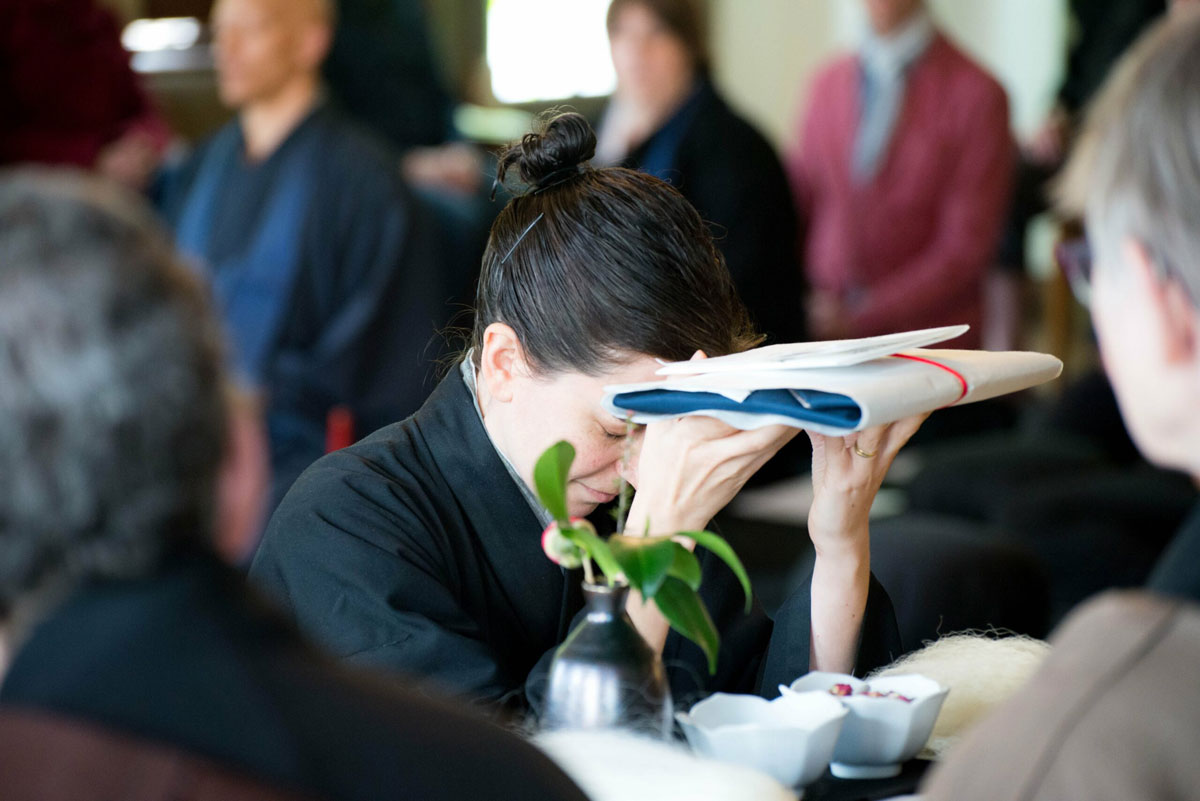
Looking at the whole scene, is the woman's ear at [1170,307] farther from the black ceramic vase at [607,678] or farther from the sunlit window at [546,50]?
the sunlit window at [546,50]

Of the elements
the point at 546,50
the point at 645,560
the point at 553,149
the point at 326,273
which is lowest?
the point at 326,273

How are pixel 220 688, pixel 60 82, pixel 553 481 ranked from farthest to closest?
pixel 60 82
pixel 553 481
pixel 220 688

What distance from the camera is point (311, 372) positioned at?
323 centimetres

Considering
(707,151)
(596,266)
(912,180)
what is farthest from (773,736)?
(912,180)

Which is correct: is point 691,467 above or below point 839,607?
above

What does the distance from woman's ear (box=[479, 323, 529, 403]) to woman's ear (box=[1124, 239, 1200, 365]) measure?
2.46 ft

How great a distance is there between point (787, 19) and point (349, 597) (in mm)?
5665

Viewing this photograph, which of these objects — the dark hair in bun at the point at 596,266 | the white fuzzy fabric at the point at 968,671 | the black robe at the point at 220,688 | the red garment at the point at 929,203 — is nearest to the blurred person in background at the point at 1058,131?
the red garment at the point at 929,203

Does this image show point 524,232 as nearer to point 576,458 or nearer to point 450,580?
point 576,458

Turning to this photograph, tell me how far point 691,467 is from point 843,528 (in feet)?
0.64

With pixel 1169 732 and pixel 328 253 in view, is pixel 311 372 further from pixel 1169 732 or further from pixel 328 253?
→ pixel 1169 732

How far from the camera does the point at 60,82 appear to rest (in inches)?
135

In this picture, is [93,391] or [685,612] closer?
[93,391]

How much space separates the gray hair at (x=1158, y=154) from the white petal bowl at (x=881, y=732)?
519 mm
